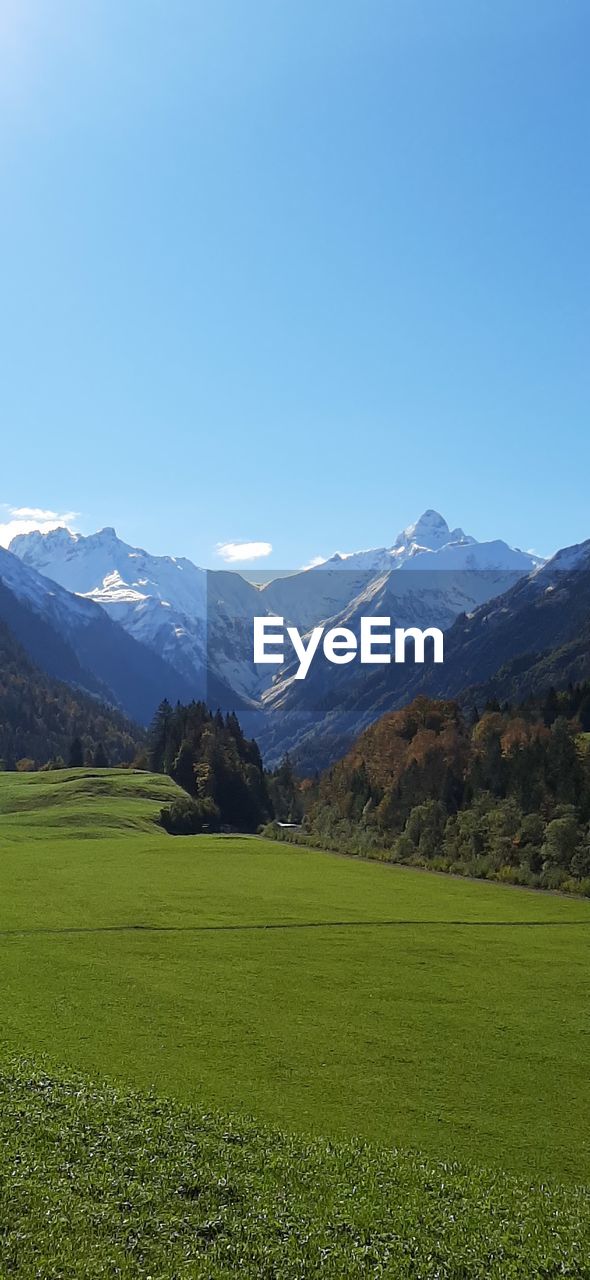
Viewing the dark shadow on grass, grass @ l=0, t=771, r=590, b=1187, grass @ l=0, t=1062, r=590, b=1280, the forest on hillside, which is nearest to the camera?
grass @ l=0, t=1062, r=590, b=1280

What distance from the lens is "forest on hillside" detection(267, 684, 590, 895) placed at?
51.9m

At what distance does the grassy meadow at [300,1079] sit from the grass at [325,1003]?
7cm

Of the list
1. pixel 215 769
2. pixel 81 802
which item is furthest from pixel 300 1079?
pixel 215 769

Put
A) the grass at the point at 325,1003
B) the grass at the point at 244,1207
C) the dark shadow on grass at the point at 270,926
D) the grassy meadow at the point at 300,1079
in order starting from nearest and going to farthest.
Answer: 1. the grass at the point at 244,1207
2. the grassy meadow at the point at 300,1079
3. the grass at the point at 325,1003
4. the dark shadow on grass at the point at 270,926

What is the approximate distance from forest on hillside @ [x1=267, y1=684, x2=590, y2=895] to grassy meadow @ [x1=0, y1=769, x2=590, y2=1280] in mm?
18820

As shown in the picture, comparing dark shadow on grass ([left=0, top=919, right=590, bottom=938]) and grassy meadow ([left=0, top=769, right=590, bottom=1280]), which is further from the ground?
grassy meadow ([left=0, top=769, right=590, bottom=1280])

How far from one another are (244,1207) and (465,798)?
55.4 metres

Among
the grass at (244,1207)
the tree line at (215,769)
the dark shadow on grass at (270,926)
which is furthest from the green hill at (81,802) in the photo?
the grass at (244,1207)

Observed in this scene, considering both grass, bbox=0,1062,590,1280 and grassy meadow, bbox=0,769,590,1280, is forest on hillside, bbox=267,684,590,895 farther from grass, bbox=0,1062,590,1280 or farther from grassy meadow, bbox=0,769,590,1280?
grass, bbox=0,1062,590,1280

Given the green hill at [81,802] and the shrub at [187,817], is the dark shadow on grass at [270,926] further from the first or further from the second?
the shrub at [187,817]

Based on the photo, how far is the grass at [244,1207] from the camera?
10594 millimetres

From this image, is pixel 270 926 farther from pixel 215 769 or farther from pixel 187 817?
pixel 215 769

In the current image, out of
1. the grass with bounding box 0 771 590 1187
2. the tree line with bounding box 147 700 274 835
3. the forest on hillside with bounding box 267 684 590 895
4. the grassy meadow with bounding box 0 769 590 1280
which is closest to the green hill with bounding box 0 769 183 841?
the tree line with bounding box 147 700 274 835

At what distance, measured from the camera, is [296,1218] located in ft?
37.7
